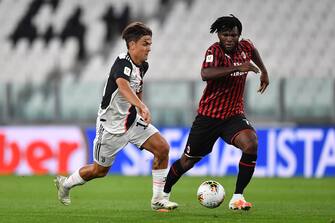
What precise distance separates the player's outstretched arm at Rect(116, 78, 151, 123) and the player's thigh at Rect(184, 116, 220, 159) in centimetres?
115

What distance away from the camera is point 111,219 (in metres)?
8.53

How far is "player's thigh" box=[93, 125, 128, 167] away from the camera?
9297 mm

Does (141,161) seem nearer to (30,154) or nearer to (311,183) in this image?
(30,154)

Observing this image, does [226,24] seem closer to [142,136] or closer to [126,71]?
[126,71]

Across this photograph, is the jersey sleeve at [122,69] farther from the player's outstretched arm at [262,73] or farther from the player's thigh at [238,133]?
the player's outstretched arm at [262,73]

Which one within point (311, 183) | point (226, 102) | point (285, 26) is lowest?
point (311, 183)

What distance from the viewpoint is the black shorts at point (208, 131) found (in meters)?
9.38

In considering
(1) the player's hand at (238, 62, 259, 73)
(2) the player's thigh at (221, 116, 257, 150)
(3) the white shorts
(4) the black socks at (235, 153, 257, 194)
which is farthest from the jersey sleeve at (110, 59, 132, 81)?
(4) the black socks at (235, 153, 257, 194)

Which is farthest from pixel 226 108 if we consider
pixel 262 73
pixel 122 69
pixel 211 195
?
pixel 122 69

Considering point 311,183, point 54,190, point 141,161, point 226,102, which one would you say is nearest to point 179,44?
point 141,161

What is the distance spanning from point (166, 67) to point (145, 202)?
9515 millimetres

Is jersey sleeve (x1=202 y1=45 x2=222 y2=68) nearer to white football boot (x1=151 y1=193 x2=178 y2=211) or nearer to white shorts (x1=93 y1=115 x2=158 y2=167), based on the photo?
white shorts (x1=93 y1=115 x2=158 y2=167)

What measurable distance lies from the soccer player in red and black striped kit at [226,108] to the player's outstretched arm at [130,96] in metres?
0.95

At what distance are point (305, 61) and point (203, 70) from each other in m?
11.1
